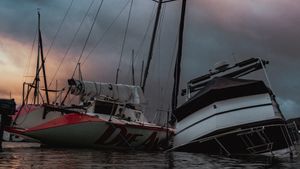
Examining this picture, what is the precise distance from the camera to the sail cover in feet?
→ 95.3

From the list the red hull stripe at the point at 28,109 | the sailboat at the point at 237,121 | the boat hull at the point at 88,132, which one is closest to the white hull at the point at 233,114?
the sailboat at the point at 237,121

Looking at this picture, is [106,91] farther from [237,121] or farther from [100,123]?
[237,121]

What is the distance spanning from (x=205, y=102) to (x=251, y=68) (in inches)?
221

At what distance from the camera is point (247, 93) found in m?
24.3

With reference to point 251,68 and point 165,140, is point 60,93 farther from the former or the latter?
point 251,68

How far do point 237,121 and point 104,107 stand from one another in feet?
29.7

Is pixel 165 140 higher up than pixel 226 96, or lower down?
lower down

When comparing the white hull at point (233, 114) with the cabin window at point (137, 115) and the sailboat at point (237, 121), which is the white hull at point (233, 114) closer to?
the sailboat at point (237, 121)

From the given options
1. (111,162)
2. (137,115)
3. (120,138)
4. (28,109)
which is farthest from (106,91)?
(111,162)

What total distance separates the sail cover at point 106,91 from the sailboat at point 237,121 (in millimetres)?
5911

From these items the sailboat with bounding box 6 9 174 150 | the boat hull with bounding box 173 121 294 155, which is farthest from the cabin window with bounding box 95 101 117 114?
the boat hull with bounding box 173 121 294 155

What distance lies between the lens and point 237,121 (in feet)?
79.4

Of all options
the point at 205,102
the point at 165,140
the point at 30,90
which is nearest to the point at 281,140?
the point at 205,102

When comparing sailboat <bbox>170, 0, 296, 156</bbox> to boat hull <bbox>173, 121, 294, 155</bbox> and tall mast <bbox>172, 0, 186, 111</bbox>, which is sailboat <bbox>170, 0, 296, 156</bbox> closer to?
boat hull <bbox>173, 121, 294, 155</bbox>
